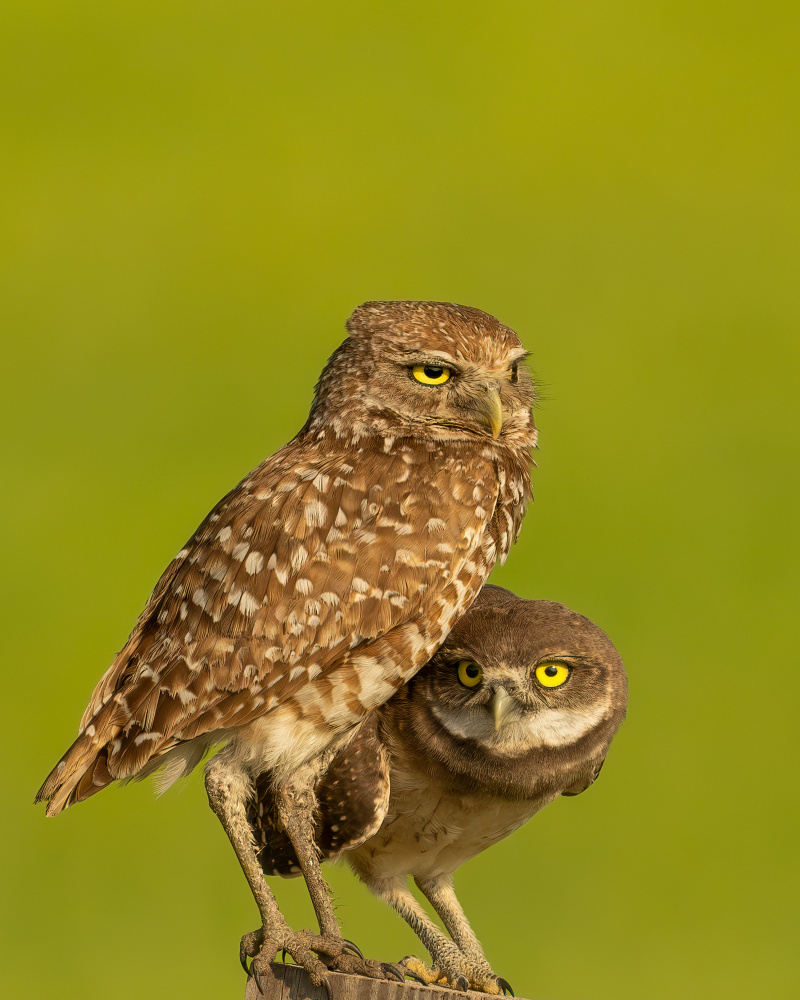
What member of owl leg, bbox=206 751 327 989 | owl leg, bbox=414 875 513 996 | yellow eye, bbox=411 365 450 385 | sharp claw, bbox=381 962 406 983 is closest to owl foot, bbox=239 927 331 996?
owl leg, bbox=206 751 327 989

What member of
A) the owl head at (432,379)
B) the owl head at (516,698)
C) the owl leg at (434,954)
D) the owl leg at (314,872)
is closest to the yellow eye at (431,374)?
the owl head at (432,379)

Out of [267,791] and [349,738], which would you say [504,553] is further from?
[267,791]

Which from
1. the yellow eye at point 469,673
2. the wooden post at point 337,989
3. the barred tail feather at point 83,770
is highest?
the yellow eye at point 469,673

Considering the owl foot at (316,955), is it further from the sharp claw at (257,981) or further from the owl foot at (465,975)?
the owl foot at (465,975)

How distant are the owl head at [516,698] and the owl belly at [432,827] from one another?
10cm

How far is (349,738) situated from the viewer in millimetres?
2684

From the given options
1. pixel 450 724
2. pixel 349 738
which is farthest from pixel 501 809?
pixel 349 738

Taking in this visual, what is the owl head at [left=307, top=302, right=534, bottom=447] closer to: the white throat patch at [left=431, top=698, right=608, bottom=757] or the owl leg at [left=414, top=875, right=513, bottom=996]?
the white throat patch at [left=431, top=698, right=608, bottom=757]

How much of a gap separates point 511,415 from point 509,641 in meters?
0.52

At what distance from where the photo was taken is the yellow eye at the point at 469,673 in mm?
2918

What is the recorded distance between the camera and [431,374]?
8.96ft

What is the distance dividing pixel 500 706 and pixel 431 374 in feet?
2.53

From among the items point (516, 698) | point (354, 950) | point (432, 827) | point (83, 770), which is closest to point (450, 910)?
point (432, 827)

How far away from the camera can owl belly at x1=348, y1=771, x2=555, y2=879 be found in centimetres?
304
